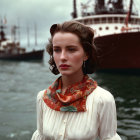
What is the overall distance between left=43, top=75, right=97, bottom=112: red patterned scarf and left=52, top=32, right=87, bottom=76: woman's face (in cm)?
12

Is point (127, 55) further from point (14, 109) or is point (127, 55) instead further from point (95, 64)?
point (95, 64)

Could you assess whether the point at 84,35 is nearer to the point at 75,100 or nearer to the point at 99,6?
the point at 75,100

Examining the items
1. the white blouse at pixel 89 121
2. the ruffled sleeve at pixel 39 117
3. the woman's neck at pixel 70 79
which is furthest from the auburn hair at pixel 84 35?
the ruffled sleeve at pixel 39 117

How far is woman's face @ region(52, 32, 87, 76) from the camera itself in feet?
5.14

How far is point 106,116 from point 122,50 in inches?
592

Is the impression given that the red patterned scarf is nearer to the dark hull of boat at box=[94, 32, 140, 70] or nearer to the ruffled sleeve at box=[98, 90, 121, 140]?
the ruffled sleeve at box=[98, 90, 121, 140]

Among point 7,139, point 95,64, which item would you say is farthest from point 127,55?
point 95,64

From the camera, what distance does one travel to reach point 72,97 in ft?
5.13

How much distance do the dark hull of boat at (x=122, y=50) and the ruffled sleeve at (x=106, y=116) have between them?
45.3 feet

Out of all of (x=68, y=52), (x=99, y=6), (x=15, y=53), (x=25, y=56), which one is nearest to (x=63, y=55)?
(x=68, y=52)

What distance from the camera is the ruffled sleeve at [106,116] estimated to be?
1.54 m

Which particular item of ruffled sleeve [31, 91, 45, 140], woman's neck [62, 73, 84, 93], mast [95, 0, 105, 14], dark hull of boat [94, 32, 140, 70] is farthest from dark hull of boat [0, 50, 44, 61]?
woman's neck [62, 73, 84, 93]

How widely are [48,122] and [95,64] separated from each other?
62 centimetres

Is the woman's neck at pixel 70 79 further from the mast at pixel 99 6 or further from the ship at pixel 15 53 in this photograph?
the ship at pixel 15 53
